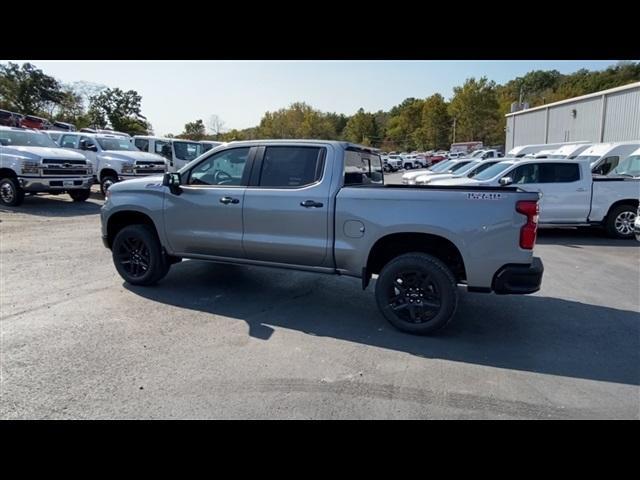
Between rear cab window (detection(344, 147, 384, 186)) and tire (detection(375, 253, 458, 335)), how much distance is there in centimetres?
122

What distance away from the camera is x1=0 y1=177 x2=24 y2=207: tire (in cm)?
1240

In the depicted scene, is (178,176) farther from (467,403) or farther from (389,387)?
(467,403)

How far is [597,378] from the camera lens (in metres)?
3.53

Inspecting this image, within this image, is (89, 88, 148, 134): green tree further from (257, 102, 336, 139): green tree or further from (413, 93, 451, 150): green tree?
(413, 93, 451, 150): green tree

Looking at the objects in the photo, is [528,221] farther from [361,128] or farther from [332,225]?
[361,128]

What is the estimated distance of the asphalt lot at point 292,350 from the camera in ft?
10.2

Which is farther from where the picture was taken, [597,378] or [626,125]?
[626,125]

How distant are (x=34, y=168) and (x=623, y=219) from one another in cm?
1535

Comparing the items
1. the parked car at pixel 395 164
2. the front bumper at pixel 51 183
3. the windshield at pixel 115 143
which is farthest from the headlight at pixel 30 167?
the parked car at pixel 395 164

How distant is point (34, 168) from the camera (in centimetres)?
1216

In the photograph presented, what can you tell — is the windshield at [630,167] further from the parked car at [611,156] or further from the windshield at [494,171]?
the windshield at [494,171]

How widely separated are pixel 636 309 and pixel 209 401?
5138mm

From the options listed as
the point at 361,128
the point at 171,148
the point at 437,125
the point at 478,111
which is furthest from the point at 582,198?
the point at 361,128
